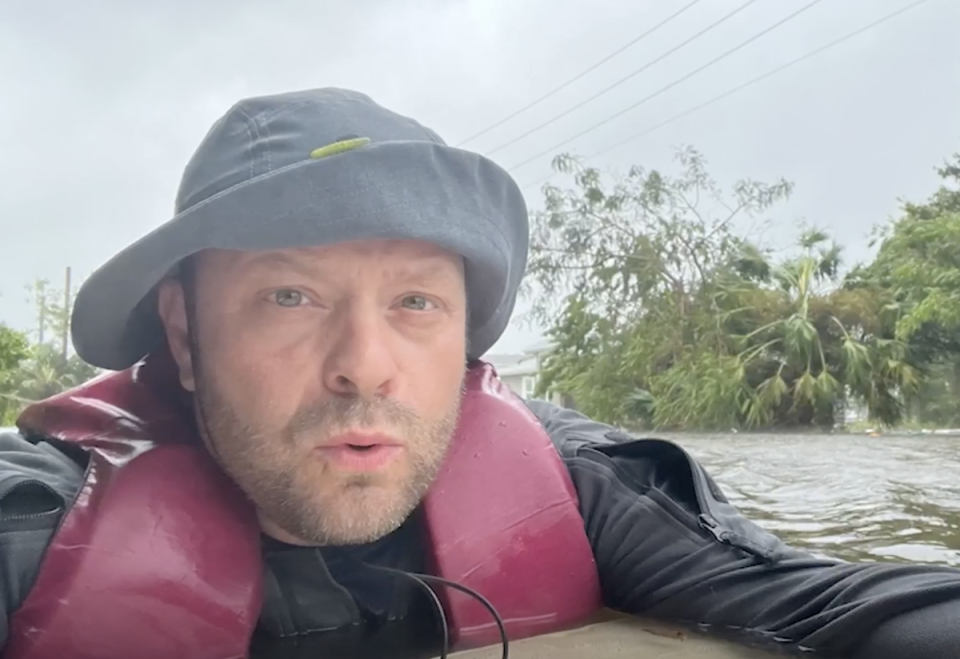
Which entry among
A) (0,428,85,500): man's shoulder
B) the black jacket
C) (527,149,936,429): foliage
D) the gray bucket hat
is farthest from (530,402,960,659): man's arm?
(527,149,936,429): foliage

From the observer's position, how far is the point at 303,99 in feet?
3.78

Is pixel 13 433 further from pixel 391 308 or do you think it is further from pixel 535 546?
pixel 535 546

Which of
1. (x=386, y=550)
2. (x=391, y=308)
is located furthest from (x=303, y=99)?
(x=386, y=550)

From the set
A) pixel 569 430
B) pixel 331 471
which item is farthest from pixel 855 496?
pixel 331 471

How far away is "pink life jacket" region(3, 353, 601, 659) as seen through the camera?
98cm

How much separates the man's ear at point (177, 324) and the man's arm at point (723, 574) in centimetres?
53

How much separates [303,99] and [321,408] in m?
0.39

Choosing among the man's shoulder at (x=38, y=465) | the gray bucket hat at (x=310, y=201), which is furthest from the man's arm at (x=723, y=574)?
the man's shoulder at (x=38, y=465)

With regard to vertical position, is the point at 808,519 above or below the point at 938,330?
below

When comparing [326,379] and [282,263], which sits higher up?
[282,263]

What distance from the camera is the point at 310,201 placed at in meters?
0.97

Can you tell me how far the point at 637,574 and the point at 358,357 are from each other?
442mm

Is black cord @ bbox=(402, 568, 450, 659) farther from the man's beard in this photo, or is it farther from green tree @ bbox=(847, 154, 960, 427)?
green tree @ bbox=(847, 154, 960, 427)

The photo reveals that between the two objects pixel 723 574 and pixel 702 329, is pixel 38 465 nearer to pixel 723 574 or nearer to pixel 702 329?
pixel 723 574
